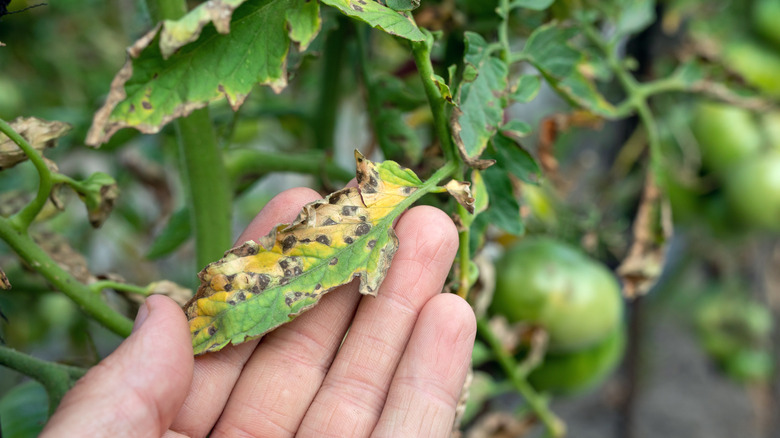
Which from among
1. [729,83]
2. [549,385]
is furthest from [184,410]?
[729,83]

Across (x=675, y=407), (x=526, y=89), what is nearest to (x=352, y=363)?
(x=526, y=89)

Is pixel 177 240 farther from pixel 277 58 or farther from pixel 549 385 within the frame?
pixel 549 385

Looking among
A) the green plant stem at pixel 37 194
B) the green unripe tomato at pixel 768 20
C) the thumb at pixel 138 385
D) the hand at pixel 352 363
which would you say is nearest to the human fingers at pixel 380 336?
the hand at pixel 352 363

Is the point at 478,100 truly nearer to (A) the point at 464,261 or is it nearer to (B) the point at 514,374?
(A) the point at 464,261

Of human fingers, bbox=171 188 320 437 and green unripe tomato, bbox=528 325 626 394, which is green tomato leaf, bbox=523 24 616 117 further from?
green unripe tomato, bbox=528 325 626 394

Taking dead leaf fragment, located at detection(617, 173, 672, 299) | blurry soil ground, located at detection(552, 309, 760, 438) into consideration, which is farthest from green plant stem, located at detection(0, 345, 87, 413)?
blurry soil ground, located at detection(552, 309, 760, 438)

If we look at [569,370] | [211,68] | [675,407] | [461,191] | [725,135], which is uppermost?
[211,68]
